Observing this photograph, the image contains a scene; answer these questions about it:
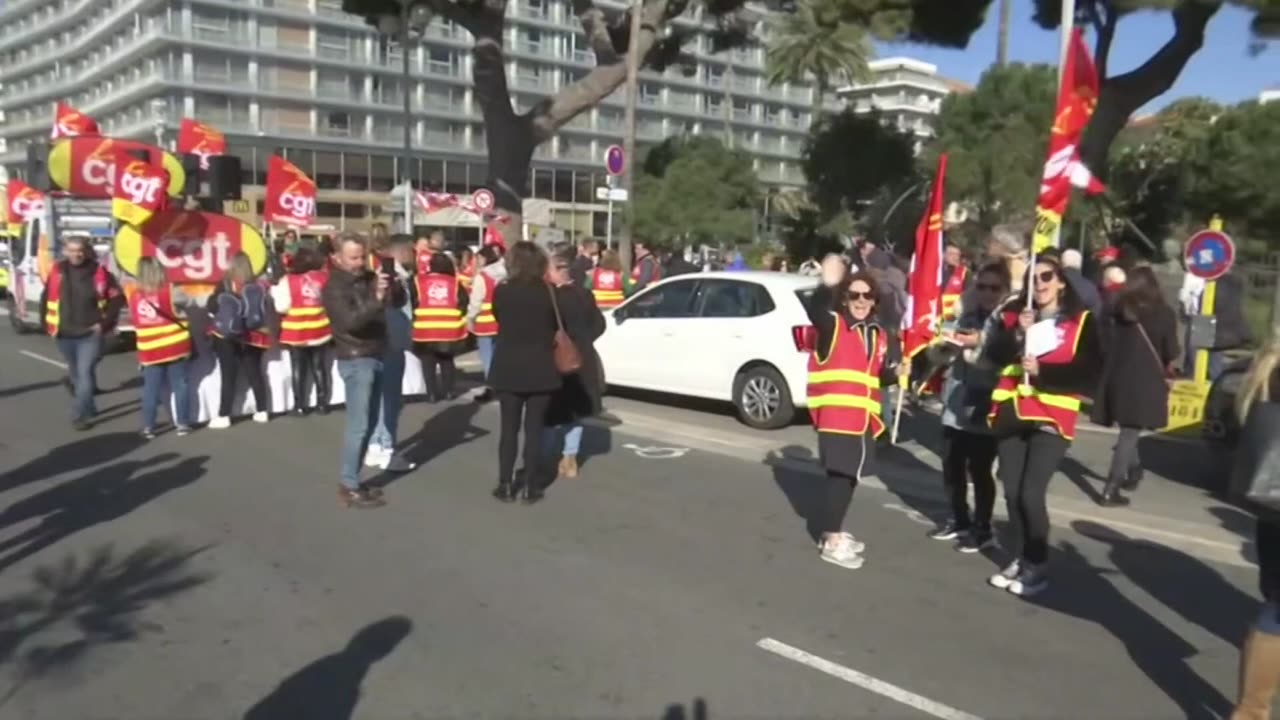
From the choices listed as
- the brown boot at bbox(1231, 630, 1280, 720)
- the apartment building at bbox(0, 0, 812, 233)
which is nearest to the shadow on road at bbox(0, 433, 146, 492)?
the brown boot at bbox(1231, 630, 1280, 720)

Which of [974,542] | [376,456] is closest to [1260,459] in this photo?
[974,542]

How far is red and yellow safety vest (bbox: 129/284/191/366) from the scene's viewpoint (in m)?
9.50

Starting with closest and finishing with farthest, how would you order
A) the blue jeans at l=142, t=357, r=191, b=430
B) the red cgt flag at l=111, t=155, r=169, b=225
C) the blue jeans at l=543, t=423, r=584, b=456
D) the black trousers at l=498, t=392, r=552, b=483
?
the black trousers at l=498, t=392, r=552, b=483 < the blue jeans at l=543, t=423, r=584, b=456 < the blue jeans at l=142, t=357, r=191, b=430 < the red cgt flag at l=111, t=155, r=169, b=225

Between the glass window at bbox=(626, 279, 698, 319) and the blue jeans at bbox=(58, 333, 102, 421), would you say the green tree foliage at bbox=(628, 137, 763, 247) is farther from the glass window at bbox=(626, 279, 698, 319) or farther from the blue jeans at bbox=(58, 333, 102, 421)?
the blue jeans at bbox=(58, 333, 102, 421)

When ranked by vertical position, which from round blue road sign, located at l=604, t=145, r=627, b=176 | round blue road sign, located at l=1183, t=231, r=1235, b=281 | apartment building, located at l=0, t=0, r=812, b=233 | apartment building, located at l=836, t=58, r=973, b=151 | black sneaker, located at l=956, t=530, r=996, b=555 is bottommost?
black sneaker, located at l=956, t=530, r=996, b=555

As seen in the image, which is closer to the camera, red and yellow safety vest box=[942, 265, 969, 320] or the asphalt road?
the asphalt road

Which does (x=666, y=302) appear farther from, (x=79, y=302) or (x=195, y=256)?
(x=79, y=302)

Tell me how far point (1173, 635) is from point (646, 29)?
18098 mm

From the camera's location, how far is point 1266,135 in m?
26.1

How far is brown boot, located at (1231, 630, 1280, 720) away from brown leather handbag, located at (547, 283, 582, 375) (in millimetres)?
4458

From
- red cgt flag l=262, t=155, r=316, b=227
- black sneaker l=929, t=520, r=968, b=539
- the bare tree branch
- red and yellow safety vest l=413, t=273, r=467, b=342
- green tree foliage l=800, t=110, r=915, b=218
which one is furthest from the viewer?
green tree foliage l=800, t=110, r=915, b=218

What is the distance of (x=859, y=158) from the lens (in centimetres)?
3769

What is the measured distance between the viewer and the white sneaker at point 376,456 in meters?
8.58

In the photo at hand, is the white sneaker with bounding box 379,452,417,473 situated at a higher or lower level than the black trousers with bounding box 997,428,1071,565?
lower
